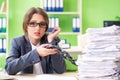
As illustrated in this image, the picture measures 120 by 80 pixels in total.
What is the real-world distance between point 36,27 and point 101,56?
32.2 inches

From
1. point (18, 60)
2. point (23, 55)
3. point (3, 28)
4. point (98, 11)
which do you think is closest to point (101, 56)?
point (18, 60)

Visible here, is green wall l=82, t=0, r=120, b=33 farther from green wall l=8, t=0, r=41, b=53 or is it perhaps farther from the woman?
the woman

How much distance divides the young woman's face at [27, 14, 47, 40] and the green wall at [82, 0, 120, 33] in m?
3.32

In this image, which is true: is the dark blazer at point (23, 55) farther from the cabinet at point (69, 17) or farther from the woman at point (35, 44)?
the cabinet at point (69, 17)

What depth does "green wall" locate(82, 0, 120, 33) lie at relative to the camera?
5441mm

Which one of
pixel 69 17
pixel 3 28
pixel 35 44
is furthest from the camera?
pixel 69 17

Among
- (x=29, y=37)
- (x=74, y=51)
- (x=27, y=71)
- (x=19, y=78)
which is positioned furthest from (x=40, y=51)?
(x=74, y=51)

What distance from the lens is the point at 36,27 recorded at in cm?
208

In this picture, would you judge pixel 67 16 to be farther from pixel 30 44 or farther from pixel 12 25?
pixel 30 44

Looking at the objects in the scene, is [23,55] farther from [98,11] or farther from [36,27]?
[98,11]

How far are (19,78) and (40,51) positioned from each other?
0.22 m

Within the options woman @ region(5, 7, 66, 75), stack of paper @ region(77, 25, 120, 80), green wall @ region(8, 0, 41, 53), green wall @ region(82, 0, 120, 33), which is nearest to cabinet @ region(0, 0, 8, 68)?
green wall @ region(8, 0, 41, 53)

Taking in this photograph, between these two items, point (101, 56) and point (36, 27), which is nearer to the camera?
point (101, 56)

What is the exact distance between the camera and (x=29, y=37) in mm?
2291
